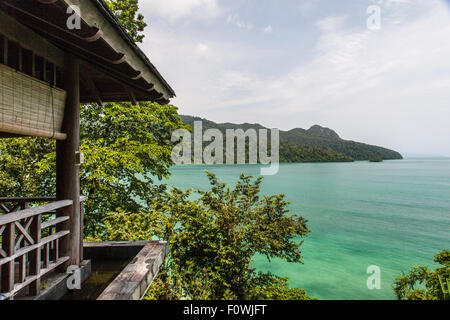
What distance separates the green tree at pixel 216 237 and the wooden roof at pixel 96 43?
4.16 meters

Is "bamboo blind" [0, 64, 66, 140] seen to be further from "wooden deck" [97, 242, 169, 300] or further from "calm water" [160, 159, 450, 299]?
"calm water" [160, 159, 450, 299]

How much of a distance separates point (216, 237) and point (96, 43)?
6342 millimetres

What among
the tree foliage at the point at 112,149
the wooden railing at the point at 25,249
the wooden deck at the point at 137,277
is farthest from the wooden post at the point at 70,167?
the tree foliage at the point at 112,149

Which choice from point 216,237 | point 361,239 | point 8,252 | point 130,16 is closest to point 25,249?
point 8,252

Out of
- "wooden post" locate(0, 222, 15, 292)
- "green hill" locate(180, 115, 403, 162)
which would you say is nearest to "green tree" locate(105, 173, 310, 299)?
"wooden post" locate(0, 222, 15, 292)

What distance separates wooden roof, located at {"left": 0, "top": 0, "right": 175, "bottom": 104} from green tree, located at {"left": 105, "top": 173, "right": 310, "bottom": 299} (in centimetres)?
416

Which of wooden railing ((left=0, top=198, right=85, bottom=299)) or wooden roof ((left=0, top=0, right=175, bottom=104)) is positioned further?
wooden railing ((left=0, top=198, right=85, bottom=299))

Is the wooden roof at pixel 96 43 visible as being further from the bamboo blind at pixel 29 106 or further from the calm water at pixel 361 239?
the calm water at pixel 361 239

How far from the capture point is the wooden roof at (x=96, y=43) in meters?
1.79

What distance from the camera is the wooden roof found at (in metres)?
1.79

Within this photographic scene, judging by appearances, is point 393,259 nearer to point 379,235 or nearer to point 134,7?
point 379,235

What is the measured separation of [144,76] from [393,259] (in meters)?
25.0

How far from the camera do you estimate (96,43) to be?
7.14 ft
